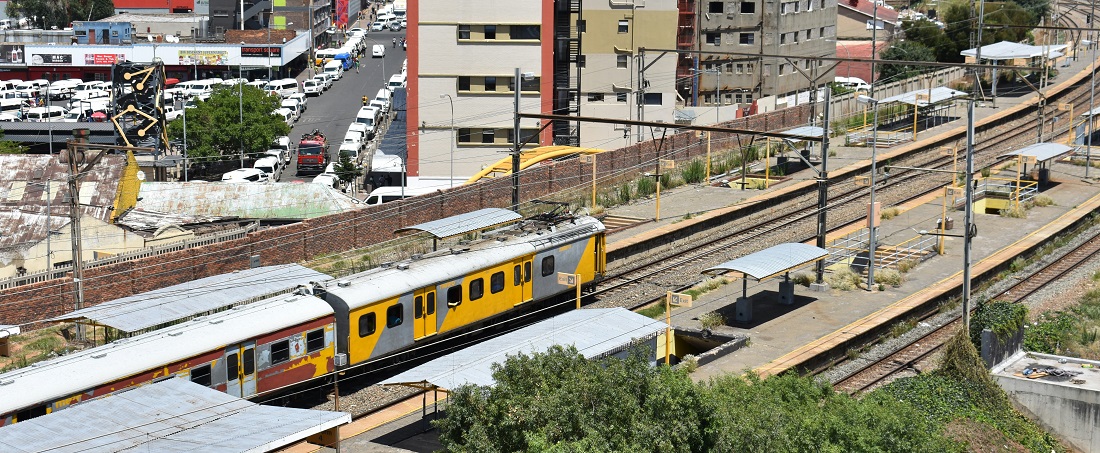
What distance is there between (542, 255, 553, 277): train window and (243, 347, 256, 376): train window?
7.43 meters

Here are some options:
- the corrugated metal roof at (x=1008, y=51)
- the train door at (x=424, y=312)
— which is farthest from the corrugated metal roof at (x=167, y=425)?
the corrugated metal roof at (x=1008, y=51)

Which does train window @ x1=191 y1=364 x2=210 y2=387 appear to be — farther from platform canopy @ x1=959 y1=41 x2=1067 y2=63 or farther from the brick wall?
platform canopy @ x1=959 y1=41 x2=1067 y2=63

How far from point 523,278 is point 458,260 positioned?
72.0 inches

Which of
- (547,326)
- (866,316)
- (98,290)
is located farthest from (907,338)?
(98,290)

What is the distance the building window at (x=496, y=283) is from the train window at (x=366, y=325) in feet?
10.3

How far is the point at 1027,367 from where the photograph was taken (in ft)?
90.2

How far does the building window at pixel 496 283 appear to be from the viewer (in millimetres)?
27328

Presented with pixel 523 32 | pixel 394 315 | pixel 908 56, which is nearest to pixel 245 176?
pixel 523 32

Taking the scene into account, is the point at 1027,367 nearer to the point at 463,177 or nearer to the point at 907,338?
the point at 907,338

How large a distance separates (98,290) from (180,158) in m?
21.8

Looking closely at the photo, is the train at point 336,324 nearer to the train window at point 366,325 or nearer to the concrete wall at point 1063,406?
the train window at point 366,325

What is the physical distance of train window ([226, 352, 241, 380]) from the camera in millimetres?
22484

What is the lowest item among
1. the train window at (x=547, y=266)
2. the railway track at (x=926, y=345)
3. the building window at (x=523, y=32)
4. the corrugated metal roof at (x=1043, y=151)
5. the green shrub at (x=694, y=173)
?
the railway track at (x=926, y=345)

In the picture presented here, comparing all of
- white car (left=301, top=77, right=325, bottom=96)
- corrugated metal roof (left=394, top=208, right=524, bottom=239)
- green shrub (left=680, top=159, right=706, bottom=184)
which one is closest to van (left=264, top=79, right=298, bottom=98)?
white car (left=301, top=77, right=325, bottom=96)
